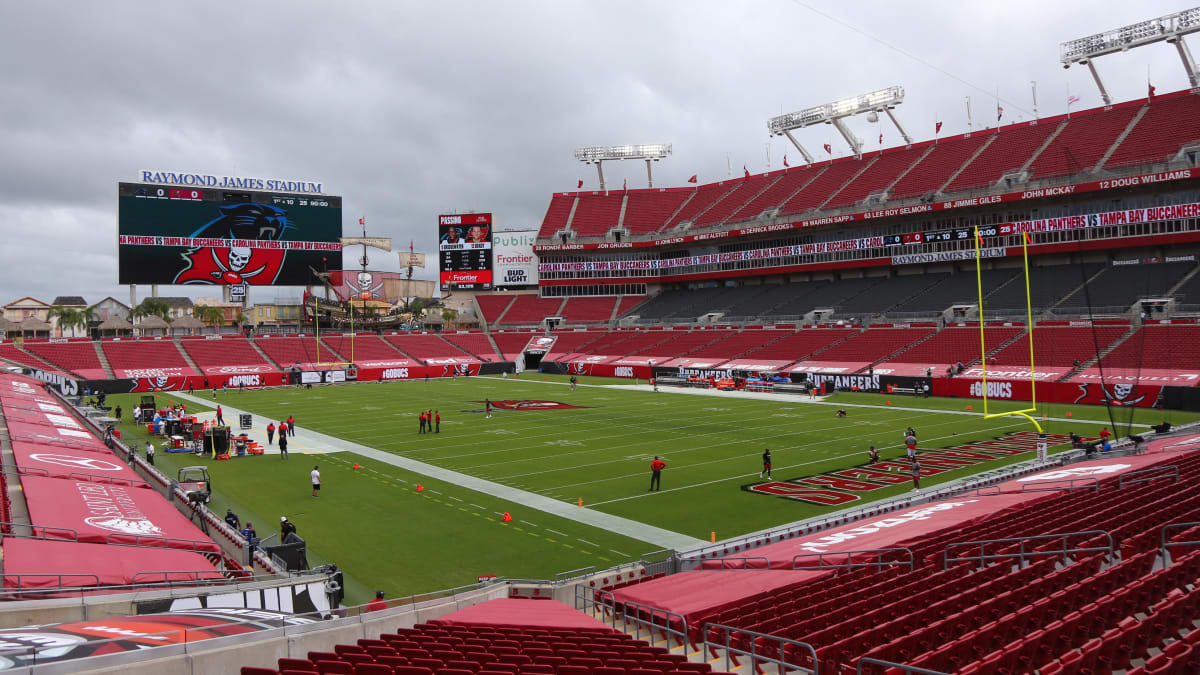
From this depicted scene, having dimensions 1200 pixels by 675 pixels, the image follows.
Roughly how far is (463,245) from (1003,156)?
2154 inches

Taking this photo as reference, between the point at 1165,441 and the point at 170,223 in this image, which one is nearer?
the point at 1165,441

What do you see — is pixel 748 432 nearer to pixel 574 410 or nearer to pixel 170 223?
pixel 574 410

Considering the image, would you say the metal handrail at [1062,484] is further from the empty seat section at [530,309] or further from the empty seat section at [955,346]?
the empty seat section at [530,309]

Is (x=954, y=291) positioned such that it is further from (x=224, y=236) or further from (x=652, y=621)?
(x=224, y=236)

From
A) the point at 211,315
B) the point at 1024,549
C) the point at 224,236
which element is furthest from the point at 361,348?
the point at 1024,549

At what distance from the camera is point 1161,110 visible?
56.4m

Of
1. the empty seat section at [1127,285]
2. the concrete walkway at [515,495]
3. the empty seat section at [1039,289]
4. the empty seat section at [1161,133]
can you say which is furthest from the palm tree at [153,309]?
the empty seat section at [1161,133]

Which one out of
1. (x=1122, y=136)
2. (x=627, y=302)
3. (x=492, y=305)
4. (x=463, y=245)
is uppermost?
(x=1122, y=136)

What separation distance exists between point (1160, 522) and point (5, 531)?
17.8 m

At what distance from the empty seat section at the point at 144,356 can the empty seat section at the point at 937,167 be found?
63.7m

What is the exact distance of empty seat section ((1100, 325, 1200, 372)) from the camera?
39188mm

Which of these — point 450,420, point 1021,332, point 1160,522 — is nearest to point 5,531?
point 1160,522

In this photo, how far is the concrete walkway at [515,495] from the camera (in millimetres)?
17422

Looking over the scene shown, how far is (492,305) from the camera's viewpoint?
87.8m
